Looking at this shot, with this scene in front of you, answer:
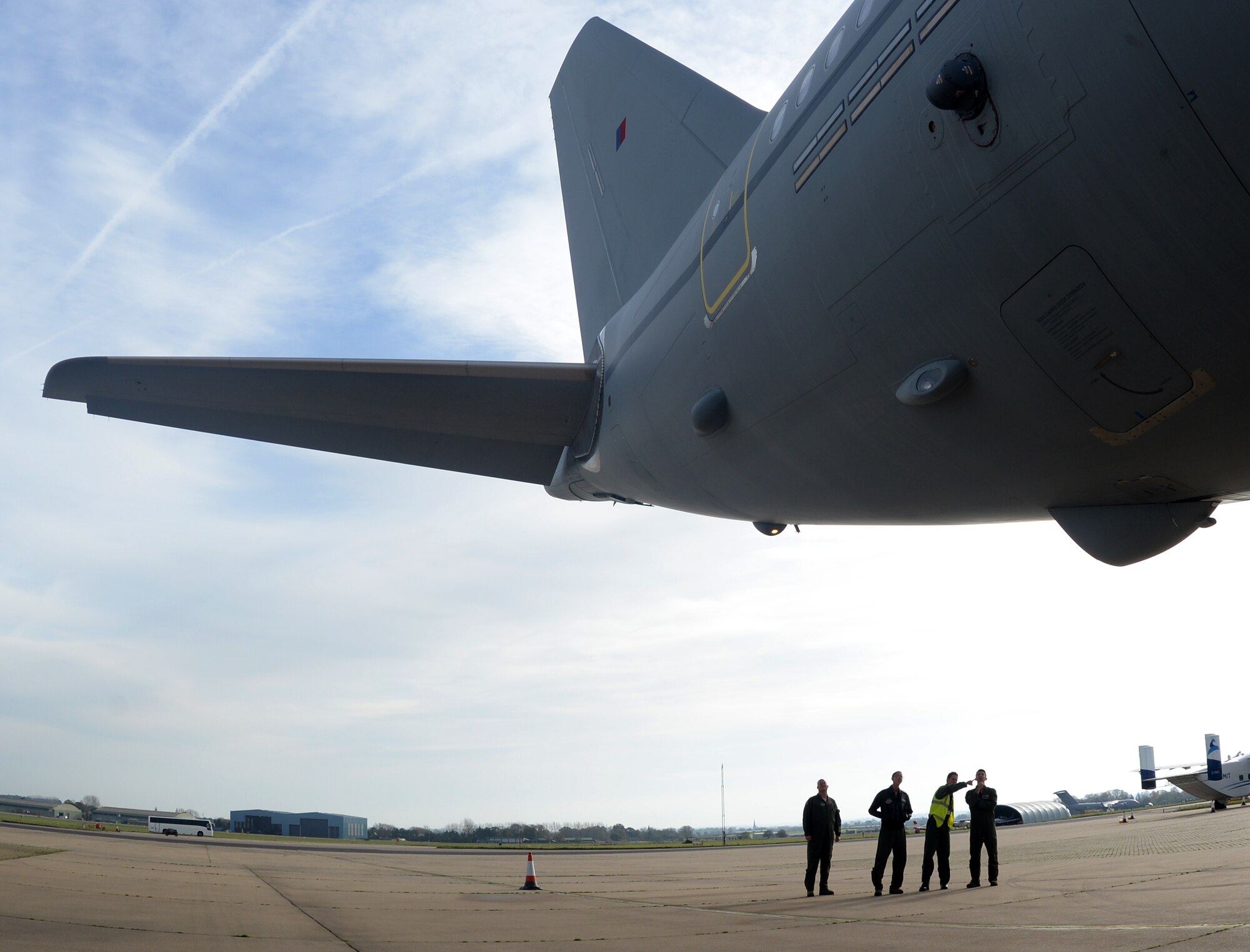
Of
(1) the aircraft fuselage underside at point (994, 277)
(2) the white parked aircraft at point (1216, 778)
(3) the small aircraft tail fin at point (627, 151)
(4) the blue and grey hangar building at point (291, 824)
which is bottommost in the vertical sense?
(4) the blue and grey hangar building at point (291, 824)

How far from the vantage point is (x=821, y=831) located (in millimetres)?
9961

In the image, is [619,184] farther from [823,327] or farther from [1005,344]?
[1005,344]

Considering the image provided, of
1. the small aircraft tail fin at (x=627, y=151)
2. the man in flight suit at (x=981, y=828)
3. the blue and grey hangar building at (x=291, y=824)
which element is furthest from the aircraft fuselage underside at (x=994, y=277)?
the blue and grey hangar building at (x=291, y=824)

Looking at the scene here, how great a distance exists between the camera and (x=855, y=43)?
5.03 metres

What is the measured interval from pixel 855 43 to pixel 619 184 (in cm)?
556

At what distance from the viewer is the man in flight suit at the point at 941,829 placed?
10.1 metres

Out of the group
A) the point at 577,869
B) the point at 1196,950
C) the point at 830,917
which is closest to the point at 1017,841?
the point at 577,869

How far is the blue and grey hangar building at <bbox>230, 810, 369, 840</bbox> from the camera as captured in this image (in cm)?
7631

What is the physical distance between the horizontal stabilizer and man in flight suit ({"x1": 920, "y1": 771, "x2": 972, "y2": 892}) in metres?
5.95

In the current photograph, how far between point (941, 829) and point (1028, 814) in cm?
4104

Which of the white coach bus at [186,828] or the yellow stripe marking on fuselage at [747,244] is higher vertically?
the yellow stripe marking on fuselage at [747,244]

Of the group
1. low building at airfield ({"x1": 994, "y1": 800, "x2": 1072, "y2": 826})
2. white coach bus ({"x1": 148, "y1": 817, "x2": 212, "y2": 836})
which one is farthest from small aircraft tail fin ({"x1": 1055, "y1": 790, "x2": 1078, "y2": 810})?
white coach bus ({"x1": 148, "y1": 817, "x2": 212, "y2": 836})

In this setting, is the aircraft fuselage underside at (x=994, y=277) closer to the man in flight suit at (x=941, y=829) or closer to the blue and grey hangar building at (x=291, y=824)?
the man in flight suit at (x=941, y=829)

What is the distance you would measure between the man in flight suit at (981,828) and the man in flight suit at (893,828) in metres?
0.76
